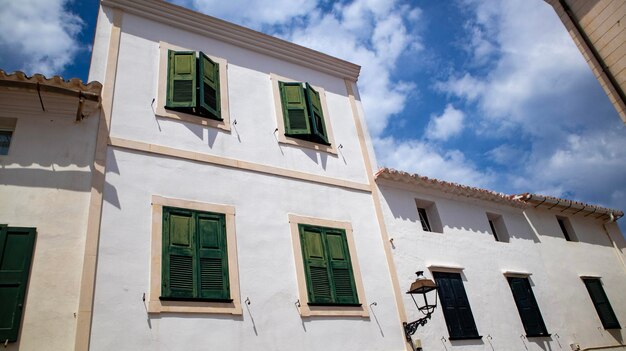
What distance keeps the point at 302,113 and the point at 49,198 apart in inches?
224

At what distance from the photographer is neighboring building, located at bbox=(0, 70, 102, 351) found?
21.1 feet

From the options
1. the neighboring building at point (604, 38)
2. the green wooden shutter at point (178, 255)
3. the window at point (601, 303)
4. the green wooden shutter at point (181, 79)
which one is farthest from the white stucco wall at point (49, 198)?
the window at point (601, 303)

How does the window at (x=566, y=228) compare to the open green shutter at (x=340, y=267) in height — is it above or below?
above

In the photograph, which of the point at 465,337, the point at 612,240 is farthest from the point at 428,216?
the point at 612,240

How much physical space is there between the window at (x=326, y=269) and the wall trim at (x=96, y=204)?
347cm

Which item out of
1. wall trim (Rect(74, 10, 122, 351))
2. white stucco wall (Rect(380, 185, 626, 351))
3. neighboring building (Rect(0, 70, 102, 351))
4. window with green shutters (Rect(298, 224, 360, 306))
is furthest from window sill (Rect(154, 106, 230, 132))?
white stucco wall (Rect(380, 185, 626, 351))

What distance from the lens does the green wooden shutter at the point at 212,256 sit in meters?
7.79

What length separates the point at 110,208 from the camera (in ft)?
25.3

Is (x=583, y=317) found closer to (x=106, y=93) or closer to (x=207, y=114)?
(x=207, y=114)

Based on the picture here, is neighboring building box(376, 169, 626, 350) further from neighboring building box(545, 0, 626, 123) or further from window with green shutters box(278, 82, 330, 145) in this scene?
neighboring building box(545, 0, 626, 123)

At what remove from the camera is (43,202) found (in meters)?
7.27

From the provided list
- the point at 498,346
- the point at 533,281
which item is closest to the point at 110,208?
the point at 498,346

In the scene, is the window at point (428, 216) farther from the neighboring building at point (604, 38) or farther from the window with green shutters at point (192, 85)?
the window with green shutters at point (192, 85)

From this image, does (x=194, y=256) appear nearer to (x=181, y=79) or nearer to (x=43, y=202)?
(x=43, y=202)
